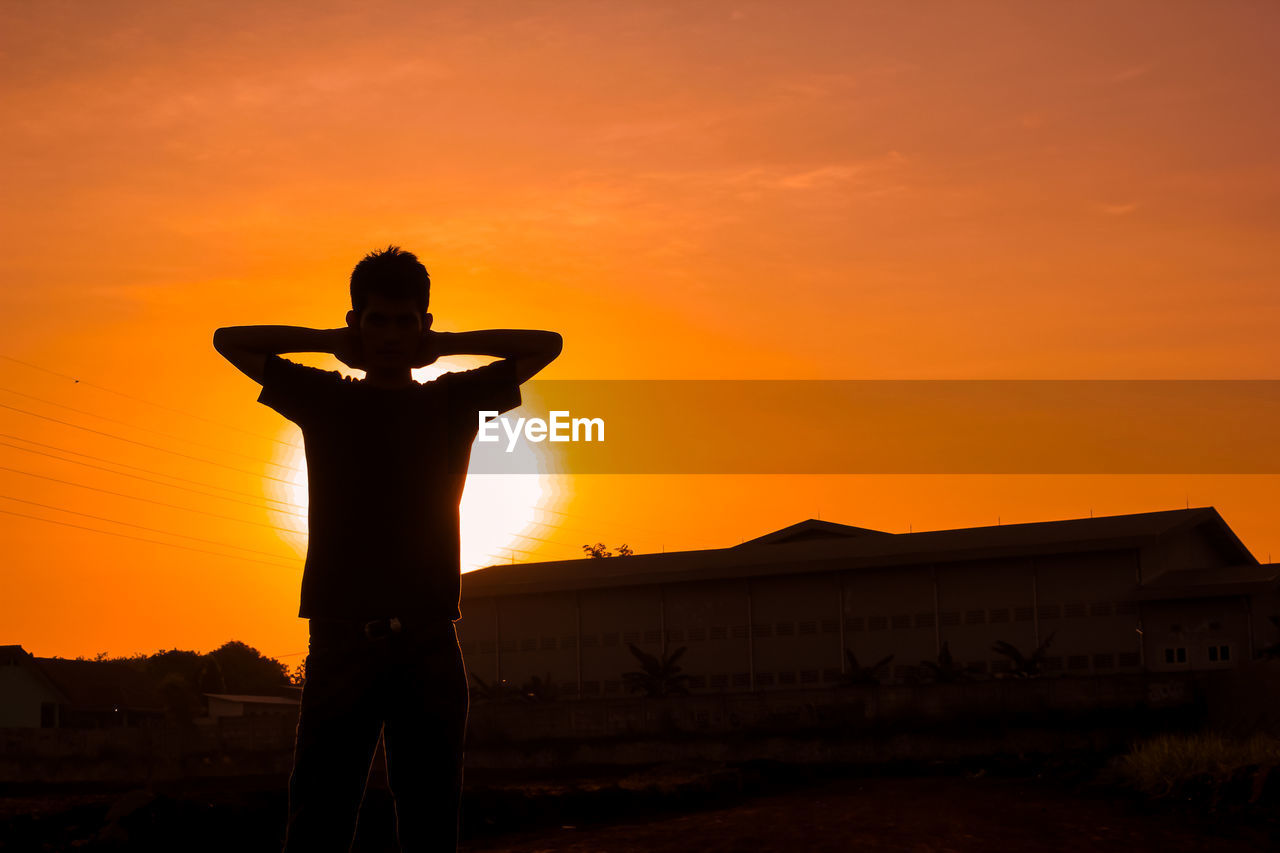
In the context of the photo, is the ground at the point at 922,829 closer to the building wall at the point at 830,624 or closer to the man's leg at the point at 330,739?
the man's leg at the point at 330,739

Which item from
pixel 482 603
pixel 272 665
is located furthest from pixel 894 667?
pixel 272 665

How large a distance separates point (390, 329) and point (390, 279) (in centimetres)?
16

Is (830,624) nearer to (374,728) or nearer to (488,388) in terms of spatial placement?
(488,388)

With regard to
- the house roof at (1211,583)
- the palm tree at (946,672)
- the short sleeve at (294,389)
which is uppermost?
the house roof at (1211,583)

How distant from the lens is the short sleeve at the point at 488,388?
4.46 meters

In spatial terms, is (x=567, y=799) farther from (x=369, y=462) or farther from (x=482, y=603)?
(x=482, y=603)

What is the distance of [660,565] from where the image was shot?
48.8 m

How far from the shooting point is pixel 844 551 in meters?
44.9

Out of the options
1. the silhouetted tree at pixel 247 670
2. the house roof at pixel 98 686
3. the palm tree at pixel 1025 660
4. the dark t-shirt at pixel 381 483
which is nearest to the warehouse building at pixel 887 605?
the palm tree at pixel 1025 660

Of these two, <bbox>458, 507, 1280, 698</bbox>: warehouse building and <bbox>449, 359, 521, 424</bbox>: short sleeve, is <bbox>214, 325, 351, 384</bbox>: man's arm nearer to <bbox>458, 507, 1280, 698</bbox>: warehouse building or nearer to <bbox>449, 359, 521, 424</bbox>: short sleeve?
<bbox>449, 359, 521, 424</bbox>: short sleeve

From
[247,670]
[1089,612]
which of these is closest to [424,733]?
[1089,612]

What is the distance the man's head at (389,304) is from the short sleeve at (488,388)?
0.21 m

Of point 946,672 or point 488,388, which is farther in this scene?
point 946,672

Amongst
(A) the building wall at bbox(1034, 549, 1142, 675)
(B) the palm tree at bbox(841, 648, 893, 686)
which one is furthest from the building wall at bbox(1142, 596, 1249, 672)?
(B) the palm tree at bbox(841, 648, 893, 686)
